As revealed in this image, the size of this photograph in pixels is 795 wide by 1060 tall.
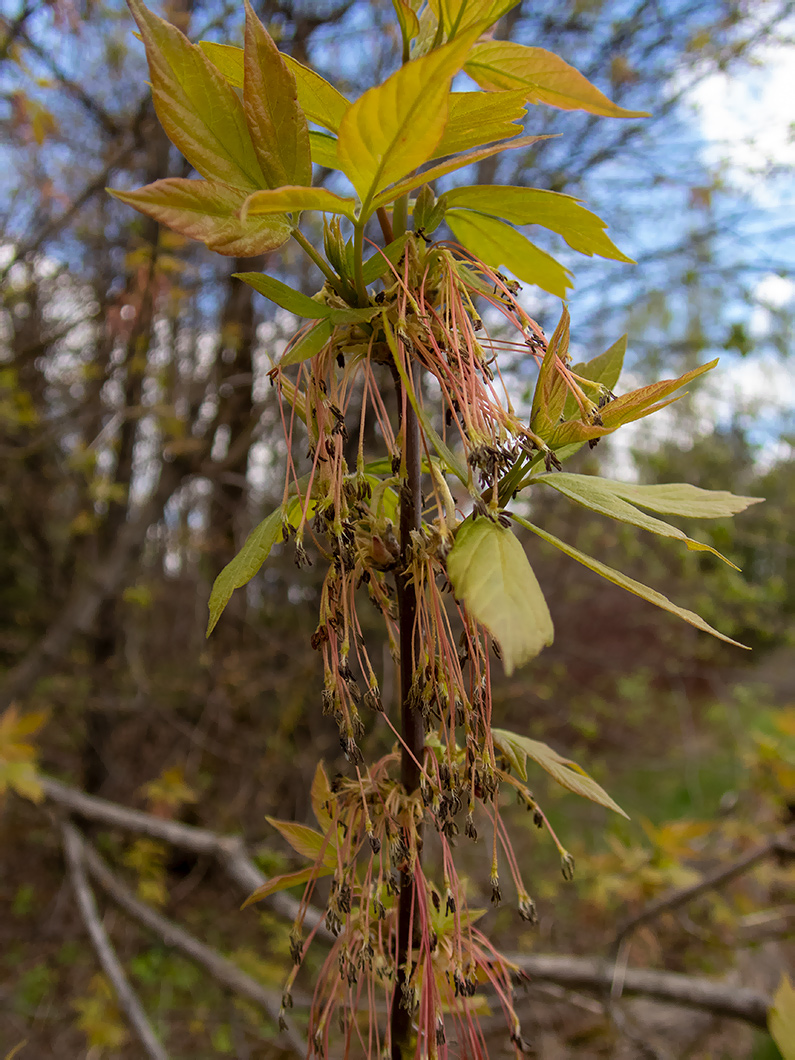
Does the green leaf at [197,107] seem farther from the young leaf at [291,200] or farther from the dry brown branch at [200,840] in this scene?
the dry brown branch at [200,840]

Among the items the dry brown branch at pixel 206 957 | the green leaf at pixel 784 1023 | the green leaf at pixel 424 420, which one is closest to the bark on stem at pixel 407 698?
the green leaf at pixel 424 420

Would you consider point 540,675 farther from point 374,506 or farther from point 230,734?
point 374,506

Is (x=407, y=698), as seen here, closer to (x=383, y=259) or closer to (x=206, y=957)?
(x=383, y=259)

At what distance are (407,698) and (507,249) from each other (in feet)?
1.39

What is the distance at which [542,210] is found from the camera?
1.68 feet

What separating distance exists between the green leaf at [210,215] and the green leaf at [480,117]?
14cm

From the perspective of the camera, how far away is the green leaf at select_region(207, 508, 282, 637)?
0.51 m

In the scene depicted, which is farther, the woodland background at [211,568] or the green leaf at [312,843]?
the woodland background at [211,568]

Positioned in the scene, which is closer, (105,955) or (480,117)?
(480,117)

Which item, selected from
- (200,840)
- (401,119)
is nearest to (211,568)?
(200,840)

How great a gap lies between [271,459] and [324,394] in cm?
302

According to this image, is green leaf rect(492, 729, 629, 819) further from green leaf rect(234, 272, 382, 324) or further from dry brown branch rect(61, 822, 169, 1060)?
dry brown branch rect(61, 822, 169, 1060)

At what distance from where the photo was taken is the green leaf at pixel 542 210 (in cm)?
50

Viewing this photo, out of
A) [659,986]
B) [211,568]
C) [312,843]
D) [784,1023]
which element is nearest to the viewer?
[312,843]
